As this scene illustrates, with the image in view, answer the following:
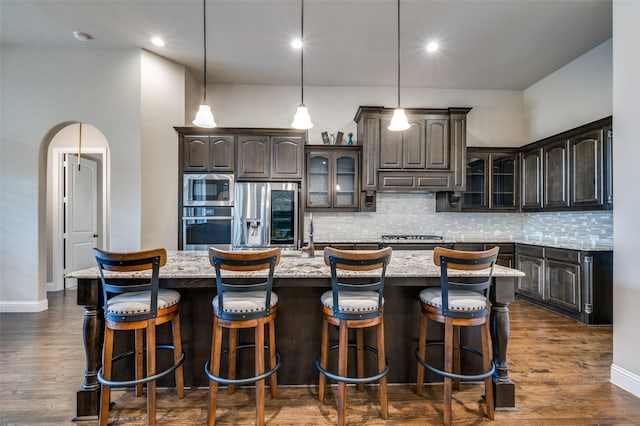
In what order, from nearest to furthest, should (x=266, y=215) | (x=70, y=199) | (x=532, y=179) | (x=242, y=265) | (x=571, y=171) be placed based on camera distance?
(x=242, y=265)
(x=571, y=171)
(x=266, y=215)
(x=532, y=179)
(x=70, y=199)

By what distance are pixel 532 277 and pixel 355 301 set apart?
3.57m

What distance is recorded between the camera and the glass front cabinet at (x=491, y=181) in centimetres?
463

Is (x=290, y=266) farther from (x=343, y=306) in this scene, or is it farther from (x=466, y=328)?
(x=466, y=328)

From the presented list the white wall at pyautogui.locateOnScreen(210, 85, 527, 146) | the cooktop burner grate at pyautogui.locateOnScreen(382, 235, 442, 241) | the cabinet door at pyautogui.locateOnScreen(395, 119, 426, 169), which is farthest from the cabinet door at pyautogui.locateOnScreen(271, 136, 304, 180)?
the cooktop burner grate at pyautogui.locateOnScreen(382, 235, 442, 241)

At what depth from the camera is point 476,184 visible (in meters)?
4.66

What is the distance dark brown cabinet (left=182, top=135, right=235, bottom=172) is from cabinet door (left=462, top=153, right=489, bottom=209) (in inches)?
136

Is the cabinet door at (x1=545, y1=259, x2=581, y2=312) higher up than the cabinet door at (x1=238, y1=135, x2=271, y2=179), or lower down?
lower down

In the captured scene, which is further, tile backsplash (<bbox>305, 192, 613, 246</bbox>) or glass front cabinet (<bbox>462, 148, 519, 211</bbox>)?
tile backsplash (<bbox>305, 192, 613, 246</bbox>)

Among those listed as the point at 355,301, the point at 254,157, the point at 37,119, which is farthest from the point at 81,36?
the point at 355,301

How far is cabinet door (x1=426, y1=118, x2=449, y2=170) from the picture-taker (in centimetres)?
436

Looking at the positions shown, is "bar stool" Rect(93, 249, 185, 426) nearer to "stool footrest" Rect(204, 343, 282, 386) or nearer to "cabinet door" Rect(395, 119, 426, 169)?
"stool footrest" Rect(204, 343, 282, 386)

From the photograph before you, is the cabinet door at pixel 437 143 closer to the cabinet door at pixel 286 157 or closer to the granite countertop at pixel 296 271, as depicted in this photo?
the cabinet door at pixel 286 157

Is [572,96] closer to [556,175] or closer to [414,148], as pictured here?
[556,175]

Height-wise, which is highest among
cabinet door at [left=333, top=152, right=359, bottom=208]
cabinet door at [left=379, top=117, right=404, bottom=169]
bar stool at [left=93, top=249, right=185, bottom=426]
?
cabinet door at [left=379, top=117, right=404, bottom=169]
